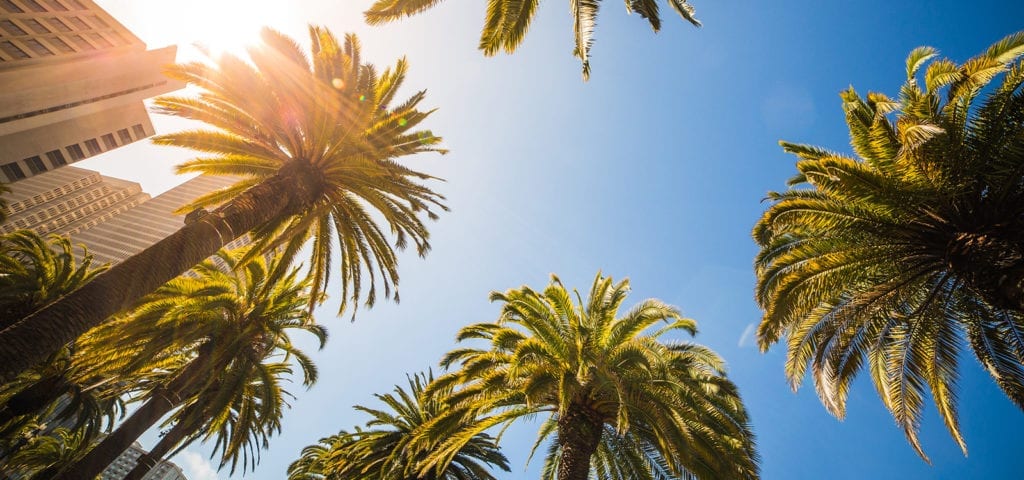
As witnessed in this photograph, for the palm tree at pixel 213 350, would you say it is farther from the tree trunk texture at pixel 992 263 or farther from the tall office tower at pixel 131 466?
the tall office tower at pixel 131 466

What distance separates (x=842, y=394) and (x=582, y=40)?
31.0ft

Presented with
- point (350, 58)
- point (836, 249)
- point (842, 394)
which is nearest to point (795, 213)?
point (836, 249)

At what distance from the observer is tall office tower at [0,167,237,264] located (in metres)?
87.4

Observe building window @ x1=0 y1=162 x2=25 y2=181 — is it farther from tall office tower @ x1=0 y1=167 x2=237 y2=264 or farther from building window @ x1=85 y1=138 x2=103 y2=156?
tall office tower @ x1=0 y1=167 x2=237 y2=264

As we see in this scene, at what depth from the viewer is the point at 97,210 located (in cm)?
11019

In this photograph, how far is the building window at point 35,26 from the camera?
142 ft

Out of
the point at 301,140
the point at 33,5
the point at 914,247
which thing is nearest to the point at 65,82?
the point at 33,5

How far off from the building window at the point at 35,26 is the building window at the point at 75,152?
13.7 m

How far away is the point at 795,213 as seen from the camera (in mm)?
7465

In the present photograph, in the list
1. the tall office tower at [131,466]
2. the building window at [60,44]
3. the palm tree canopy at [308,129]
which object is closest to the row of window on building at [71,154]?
the building window at [60,44]

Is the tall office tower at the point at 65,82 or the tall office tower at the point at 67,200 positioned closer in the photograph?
the tall office tower at the point at 65,82

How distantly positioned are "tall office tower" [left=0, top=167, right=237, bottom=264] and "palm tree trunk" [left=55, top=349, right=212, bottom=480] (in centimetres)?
8760

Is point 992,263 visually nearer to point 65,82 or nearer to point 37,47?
point 65,82

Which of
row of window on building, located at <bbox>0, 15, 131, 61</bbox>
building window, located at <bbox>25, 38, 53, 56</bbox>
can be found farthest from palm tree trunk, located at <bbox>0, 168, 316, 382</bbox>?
building window, located at <bbox>25, 38, 53, 56</bbox>
